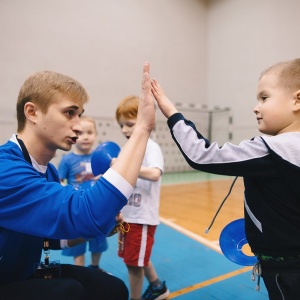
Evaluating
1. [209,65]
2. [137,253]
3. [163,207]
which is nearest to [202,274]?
[137,253]

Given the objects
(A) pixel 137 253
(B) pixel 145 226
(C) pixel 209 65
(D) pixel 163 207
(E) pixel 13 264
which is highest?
(C) pixel 209 65

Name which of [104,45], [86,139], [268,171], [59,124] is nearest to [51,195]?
[59,124]

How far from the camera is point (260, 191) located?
104 centimetres

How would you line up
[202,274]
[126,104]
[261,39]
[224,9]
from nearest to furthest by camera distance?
1. [126,104]
2. [202,274]
3. [261,39]
4. [224,9]

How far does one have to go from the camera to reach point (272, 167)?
97cm

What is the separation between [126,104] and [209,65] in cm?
830

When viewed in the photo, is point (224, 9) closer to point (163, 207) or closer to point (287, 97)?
point (163, 207)

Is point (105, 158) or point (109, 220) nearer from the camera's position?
point (109, 220)

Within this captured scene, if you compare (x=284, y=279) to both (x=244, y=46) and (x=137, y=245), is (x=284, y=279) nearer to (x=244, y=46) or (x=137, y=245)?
(x=137, y=245)

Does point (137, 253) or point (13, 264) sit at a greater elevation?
point (13, 264)

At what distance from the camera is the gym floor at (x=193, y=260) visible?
1.90 metres

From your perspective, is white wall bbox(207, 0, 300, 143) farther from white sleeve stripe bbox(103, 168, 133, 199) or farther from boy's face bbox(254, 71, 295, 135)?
white sleeve stripe bbox(103, 168, 133, 199)

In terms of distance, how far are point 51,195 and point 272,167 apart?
701 mm

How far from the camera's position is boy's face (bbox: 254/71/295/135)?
3.41 feet
